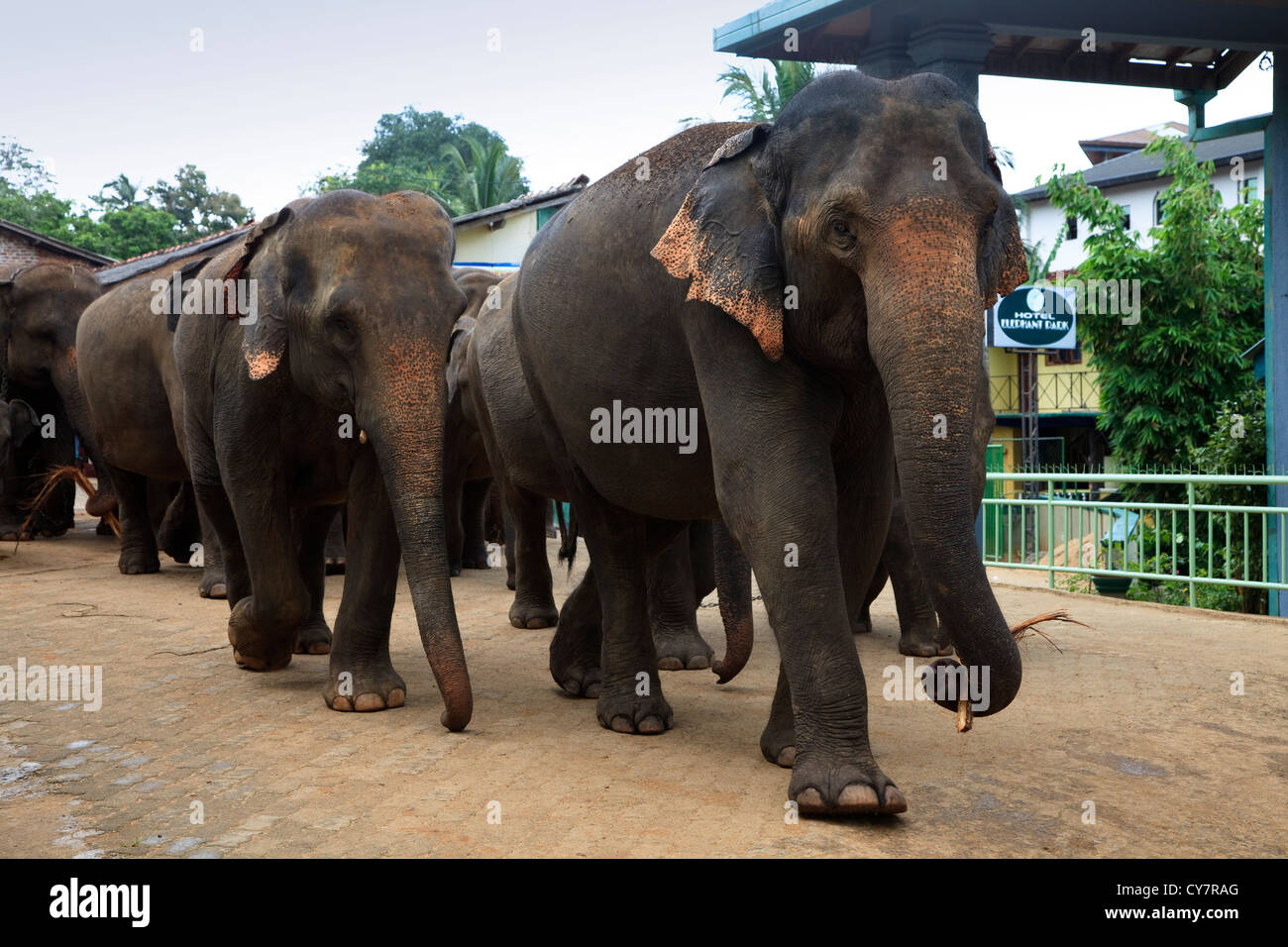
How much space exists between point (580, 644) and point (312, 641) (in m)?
1.85

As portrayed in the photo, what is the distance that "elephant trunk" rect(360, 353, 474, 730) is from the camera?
5.40 metres

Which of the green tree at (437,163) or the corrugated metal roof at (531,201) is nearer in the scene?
the corrugated metal roof at (531,201)

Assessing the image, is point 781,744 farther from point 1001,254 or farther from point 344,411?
point 344,411

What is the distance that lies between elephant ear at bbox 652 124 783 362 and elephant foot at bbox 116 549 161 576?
8.52 m

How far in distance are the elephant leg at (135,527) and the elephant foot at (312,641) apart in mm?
4990

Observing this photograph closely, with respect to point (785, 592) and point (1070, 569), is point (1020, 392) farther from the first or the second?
point (785, 592)

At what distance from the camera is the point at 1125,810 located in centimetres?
455

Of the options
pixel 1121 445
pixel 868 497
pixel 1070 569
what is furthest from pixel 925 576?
pixel 1121 445

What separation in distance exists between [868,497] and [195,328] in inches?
153

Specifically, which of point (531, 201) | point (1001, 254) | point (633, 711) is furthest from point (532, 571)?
point (531, 201)
